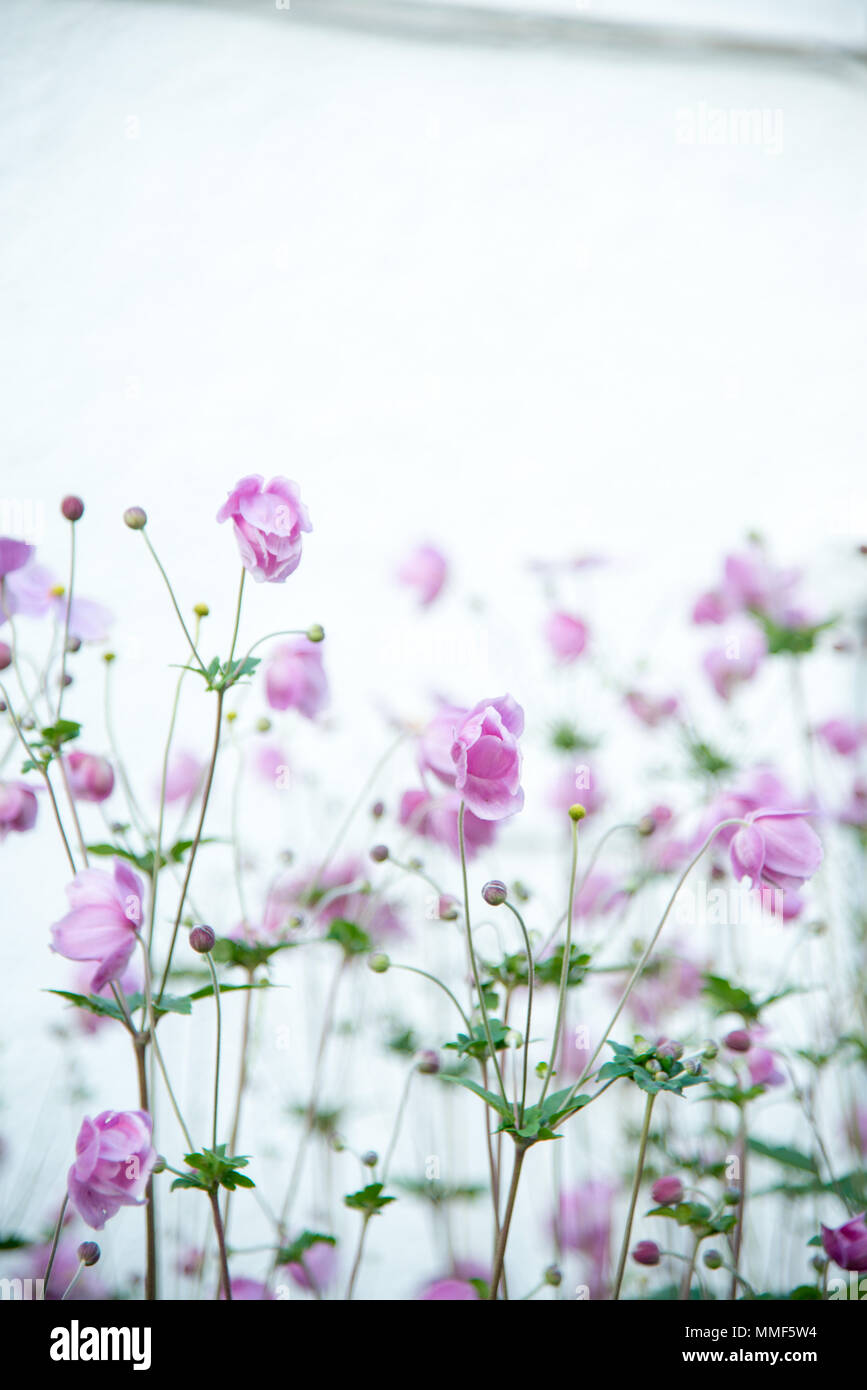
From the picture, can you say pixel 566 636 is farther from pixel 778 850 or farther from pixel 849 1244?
pixel 849 1244

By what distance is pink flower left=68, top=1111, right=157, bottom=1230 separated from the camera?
579mm

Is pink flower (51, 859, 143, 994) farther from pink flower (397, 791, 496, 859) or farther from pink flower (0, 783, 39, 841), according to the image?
pink flower (397, 791, 496, 859)

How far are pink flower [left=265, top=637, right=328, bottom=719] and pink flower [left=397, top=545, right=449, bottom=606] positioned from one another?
402 millimetres

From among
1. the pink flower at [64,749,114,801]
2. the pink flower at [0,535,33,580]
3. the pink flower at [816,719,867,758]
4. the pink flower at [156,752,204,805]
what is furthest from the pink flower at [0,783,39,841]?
the pink flower at [816,719,867,758]

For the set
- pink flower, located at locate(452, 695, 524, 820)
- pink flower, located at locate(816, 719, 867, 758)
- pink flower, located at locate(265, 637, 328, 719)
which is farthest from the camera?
pink flower, located at locate(816, 719, 867, 758)

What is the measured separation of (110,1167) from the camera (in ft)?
1.91

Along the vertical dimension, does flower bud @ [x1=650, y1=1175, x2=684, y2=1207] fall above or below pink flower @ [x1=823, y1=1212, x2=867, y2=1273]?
above

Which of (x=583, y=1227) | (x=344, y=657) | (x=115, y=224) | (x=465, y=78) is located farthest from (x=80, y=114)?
(x=583, y=1227)

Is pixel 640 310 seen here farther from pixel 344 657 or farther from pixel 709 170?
pixel 344 657

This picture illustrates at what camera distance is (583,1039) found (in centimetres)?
105

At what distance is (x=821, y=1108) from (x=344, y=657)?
101cm

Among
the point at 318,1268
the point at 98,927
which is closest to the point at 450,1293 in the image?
the point at 318,1268

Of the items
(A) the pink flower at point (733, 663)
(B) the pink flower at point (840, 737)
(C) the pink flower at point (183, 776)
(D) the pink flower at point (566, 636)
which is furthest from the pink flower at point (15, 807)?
(B) the pink flower at point (840, 737)

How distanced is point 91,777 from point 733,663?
2.51ft
